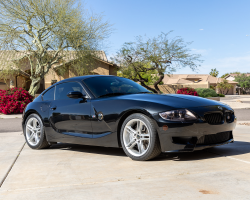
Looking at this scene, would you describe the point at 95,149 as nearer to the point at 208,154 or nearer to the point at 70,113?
the point at 70,113

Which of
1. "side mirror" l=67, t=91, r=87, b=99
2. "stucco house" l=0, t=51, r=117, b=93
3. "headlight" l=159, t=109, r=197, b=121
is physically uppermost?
"stucco house" l=0, t=51, r=117, b=93

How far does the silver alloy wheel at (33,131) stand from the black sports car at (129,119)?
0.10m

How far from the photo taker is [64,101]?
5.93 meters

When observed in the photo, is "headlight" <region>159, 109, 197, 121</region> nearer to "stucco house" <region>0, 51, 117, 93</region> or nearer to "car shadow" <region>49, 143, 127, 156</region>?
"car shadow" <region>49, 143, 127, 156</region>

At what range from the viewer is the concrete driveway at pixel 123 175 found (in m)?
3.26

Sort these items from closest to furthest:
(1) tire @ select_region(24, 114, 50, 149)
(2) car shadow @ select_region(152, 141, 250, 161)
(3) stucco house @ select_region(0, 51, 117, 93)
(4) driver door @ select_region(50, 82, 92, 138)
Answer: (2) car shadow @ select_region(152, 141, 250, 161) → (4) driver door @ select_region(50, 82, 92, 138) → (1) tire @ select_region(24, 114, 50, 149) → (3) stucco house @ select_region(0, 51, 117, 93)

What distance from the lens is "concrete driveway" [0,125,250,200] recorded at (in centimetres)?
326

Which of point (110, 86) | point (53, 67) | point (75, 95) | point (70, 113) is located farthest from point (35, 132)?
point (53, 67)

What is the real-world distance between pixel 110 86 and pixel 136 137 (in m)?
1.36

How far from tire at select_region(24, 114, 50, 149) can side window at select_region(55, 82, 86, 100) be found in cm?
67

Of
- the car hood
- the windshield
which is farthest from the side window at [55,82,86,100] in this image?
the car hood

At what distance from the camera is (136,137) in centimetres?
480

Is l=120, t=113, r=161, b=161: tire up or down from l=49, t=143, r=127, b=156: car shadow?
up

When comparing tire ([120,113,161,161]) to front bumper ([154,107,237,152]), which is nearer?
front bumper ([154,107,237,152])
